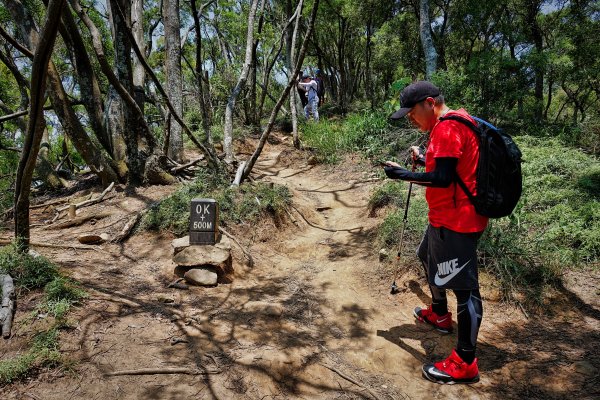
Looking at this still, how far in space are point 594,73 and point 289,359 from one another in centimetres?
1098

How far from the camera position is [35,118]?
2.62 m

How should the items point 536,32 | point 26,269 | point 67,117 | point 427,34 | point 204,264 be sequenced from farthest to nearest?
point 536,32
point 427,34
point 67,117
point 204,264
point 26,269

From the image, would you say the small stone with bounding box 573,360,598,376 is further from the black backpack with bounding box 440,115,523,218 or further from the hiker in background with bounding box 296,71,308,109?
the hiker in background with bounding box 296,71,308,109

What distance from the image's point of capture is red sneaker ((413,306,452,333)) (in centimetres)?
307

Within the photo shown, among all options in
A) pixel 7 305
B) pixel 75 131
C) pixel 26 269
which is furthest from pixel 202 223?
pixel 75 131

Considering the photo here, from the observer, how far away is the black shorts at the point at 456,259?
2369mm

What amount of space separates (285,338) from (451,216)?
1.67 metres

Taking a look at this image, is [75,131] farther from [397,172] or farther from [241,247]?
[397,172]

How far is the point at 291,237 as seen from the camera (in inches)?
223

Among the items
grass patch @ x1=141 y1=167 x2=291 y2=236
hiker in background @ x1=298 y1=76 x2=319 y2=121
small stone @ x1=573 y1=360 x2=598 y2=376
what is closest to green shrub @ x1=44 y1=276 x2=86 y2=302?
grass patch @ x1=141 y1=167 x2=291 y2=236

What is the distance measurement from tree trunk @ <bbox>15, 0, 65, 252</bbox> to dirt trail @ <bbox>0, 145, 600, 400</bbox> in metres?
0.71

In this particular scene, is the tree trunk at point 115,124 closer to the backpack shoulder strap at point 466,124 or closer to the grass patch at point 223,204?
the grass patch at point 223,204

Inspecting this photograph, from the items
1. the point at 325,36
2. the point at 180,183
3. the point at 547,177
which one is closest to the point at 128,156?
the point at 180,183

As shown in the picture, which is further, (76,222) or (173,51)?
(173,51)
